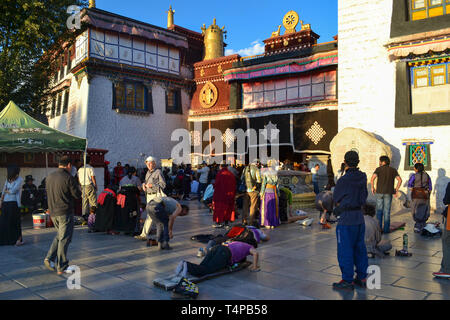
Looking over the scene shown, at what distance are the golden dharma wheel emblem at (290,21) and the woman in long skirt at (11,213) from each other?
2159 centimetres

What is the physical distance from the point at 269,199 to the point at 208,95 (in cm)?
1658

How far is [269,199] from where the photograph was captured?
955 cm

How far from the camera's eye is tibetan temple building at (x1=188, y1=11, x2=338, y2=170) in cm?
1958

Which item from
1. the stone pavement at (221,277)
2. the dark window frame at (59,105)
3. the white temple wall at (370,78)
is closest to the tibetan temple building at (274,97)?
the white temple wall at (370,78)

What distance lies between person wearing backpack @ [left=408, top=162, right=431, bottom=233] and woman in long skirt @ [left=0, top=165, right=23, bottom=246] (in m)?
9.20

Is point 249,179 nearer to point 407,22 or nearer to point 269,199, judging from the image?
point 269,199

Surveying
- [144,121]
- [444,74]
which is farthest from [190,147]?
[444,74]

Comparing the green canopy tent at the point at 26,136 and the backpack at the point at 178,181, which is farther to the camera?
the backpack at the point at 178,181

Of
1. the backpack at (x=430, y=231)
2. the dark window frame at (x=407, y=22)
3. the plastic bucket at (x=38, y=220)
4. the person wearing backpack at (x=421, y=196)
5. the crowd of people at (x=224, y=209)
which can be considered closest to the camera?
the crowd of people at (x=224, y=209)

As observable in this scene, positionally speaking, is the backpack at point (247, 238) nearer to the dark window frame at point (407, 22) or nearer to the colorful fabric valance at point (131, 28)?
the dark window frame at point (407, 22)

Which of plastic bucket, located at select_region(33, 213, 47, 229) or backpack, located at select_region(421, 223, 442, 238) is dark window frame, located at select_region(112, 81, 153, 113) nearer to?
plastic bucket, located at select_region(33, 213, 47, 229)

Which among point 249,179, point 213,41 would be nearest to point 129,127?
point 213,41

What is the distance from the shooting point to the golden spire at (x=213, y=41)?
88.4 feet
